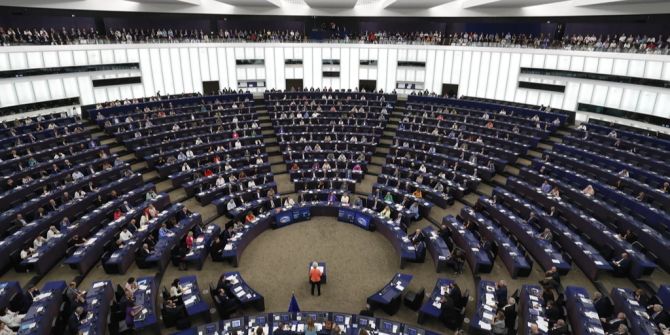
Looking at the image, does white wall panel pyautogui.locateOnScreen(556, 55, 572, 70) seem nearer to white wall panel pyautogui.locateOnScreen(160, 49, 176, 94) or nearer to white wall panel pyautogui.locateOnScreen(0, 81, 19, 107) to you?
white wall panel pyautogui.locateOnScreen(160, 49, 176, 94)

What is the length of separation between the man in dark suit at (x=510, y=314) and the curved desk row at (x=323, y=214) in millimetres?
3992

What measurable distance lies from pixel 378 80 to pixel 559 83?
14.0m

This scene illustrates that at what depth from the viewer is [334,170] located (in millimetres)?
20891

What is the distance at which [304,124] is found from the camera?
84.6ft

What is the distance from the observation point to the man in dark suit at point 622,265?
1226 cm

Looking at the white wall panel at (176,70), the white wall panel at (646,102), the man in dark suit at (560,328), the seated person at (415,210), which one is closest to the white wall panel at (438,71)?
the white wall panel at (646,102)

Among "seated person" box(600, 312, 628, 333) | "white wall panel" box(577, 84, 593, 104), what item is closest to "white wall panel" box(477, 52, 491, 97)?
"white wall panel" box(577, 84, 593, 104)

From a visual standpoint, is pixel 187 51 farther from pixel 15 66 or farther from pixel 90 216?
pixel 90 216

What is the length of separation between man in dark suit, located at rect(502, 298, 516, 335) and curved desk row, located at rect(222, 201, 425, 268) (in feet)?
13.1

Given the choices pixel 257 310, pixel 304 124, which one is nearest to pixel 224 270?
pixel 257 310

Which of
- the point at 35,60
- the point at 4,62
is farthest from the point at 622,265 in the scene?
the point at 35,60

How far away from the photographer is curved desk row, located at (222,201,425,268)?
46.4ft

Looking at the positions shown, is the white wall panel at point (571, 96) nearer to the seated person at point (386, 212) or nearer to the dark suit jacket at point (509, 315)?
the seated person at point (386, 212)

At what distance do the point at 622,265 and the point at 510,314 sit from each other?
188 inches
